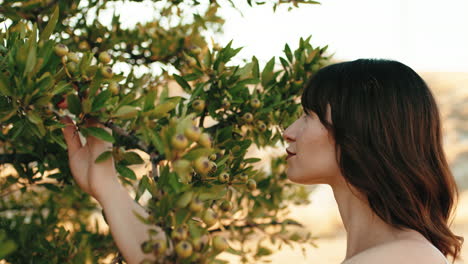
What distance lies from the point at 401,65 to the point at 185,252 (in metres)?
0.84

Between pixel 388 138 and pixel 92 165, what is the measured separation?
669mm

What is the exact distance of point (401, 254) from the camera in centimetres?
101

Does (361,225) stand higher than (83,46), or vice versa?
(83,46)

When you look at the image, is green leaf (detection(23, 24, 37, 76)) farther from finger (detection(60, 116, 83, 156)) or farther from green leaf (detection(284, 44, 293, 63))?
green leaf (detection(284, 44, 293, 63))

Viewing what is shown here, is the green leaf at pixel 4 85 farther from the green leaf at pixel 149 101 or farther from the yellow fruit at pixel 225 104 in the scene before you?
the yellow fruit at pixel 225 104

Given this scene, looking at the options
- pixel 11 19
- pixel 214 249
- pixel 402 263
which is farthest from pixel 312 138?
pixel 11 19

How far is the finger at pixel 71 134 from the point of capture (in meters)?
0.82

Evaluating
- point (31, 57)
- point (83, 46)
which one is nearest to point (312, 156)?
point (31, 57)

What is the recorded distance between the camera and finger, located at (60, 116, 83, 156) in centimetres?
82

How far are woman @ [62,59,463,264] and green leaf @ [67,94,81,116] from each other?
1.79 feet

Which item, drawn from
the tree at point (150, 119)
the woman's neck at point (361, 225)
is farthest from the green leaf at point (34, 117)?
the woman's neck at point (361, 225)

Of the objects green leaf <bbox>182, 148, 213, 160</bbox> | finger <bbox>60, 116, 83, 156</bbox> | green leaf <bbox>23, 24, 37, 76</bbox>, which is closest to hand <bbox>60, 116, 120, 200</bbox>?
finger <bbox>60, 116, 83, 156</bbox>

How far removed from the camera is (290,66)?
4.95 ft

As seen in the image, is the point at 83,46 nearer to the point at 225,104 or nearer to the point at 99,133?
the point at 225,104
